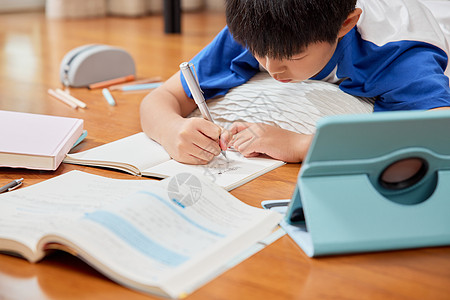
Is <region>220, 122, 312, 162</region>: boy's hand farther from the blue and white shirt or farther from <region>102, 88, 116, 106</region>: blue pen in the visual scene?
<region>102, 88, 116, 106</region>: blue pen

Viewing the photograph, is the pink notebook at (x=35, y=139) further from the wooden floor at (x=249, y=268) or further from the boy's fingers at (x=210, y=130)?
the boy's fingers at (x=210, y=130)

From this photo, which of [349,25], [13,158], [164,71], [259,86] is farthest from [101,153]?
[164,71]

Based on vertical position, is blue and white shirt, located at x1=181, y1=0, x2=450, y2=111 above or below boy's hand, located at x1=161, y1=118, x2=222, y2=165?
above

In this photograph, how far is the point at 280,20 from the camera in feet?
2.54

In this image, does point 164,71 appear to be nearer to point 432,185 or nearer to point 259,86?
point 259,86

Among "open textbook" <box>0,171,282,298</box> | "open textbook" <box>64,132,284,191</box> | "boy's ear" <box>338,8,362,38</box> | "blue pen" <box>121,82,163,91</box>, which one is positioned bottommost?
"blue pen" <box>121,82,163,91</box>

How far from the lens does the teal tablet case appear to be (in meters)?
0.58

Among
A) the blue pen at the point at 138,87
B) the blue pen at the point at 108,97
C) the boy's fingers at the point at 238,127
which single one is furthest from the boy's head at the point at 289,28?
the blue pen at the point at 138,87

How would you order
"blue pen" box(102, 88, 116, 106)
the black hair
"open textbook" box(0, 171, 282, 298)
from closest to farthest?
"open textbook" box(0, 171, 282, 298) → the black hair → "blue pen" box(102, 88, 116, 106)

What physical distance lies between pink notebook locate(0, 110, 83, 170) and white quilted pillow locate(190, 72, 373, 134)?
0.28 metres

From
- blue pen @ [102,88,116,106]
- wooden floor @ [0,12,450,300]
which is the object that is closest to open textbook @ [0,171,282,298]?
wooden floor @ [0,12,450,300]

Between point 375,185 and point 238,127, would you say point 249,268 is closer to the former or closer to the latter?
point 375,185

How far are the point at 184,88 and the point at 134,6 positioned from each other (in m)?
2.14

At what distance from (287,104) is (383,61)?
181mm
